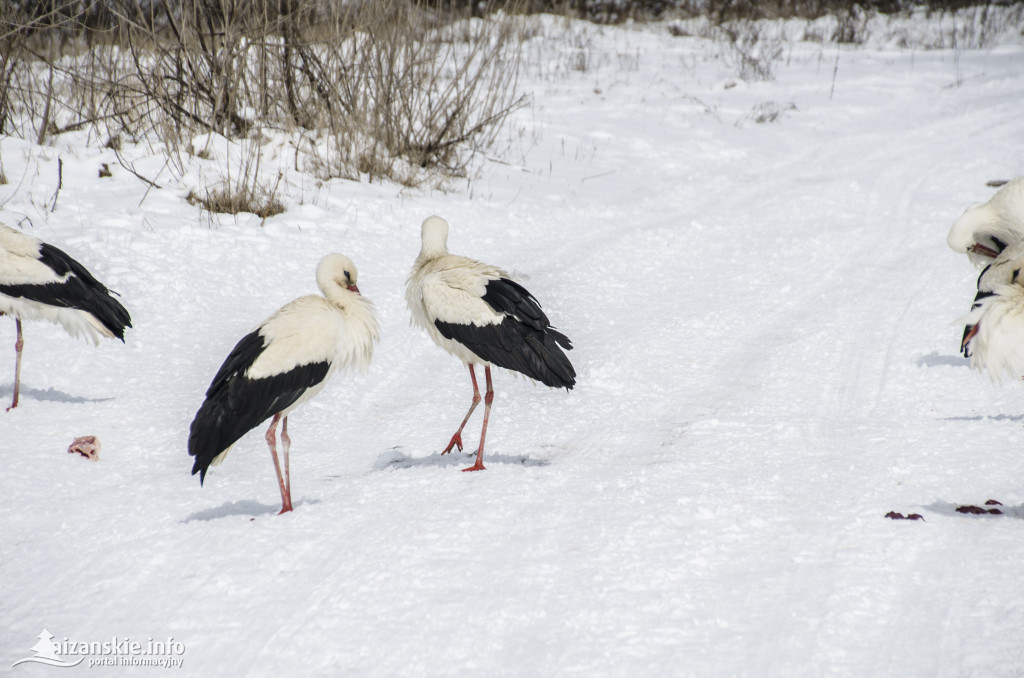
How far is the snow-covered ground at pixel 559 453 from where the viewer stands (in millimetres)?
3088

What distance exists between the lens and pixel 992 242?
564cm

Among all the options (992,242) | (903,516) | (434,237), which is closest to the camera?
(903,516)

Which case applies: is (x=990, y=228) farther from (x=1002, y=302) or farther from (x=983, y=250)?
(x=1002, y=302)

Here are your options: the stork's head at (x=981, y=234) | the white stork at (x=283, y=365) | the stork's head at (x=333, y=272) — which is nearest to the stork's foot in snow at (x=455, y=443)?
the white stork at (x=283, y=365)

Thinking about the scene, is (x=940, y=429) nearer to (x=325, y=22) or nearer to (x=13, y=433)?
(x=13, y=433)

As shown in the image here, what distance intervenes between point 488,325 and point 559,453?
777mm

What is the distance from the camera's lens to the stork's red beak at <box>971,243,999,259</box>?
5512 millimetres

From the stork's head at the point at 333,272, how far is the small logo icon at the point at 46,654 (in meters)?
2.05

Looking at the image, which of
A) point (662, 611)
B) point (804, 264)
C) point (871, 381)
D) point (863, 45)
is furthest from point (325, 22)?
point (863, 45)

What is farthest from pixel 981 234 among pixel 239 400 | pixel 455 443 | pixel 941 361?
pixel 239 400

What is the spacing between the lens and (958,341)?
607 centimetres

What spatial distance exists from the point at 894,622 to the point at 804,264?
512cm

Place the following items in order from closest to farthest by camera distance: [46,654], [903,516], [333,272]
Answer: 1. [46,654]
2. [903,516]
3. [333,272]

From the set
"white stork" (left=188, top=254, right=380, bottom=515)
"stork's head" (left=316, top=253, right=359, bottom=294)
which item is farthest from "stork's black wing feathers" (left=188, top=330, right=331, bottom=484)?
"stork's head" (left=316, top=253, right=359, bottom=294)
